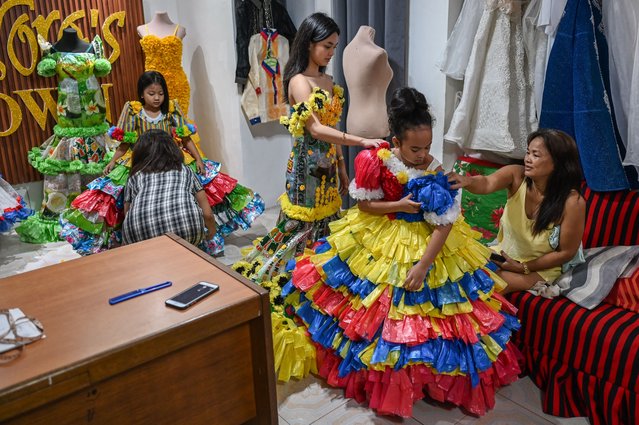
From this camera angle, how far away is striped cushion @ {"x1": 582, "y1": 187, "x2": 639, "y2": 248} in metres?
2.29

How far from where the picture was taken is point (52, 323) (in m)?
1.33

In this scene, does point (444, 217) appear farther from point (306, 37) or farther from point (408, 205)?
point (306, 37)

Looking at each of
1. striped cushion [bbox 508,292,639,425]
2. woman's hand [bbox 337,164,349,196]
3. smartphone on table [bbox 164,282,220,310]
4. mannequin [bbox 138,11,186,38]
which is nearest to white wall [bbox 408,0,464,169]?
woman's hand [bbox 337,164,349,196]

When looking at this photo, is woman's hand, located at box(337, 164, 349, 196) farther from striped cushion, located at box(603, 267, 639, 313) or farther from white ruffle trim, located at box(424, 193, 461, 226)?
striped cushion, located at box(603, 267, 639, 313)

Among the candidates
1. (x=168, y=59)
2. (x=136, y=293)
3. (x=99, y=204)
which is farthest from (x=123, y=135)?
(x=136, y=293)

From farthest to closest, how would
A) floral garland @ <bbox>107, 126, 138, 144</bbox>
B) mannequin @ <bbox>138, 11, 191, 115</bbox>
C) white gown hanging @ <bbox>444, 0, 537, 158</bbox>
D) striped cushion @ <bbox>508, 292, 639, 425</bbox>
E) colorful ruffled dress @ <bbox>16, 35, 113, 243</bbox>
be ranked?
mannequin @ <bbox>138, 11, 191, 115</bbox> < colorful ruffled dress @ <bbox>16, 35, 113, 243</bbox> < floral garland @ <bbox>107, 126, 138, 144</bbox> < white gown hanging @ <bbox>444, 0, 537, 158</bbox> < striped cushion @ <bbox>508, 292, 639, 425</bbox>

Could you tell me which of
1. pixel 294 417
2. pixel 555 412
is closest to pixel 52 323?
pixel 294 417

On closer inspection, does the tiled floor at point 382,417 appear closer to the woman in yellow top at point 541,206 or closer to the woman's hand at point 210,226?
the woman in yellow top at point 541,206

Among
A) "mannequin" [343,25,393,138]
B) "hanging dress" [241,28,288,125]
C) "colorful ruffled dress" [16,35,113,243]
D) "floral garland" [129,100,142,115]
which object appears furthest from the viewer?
"hanging dress" [241,28,288,125]

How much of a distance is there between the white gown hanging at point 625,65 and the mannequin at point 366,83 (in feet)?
3.87

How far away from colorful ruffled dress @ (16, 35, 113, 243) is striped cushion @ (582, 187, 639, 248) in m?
3.17

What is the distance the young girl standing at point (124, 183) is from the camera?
321cm

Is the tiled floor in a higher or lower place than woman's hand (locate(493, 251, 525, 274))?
lower

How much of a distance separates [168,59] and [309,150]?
6.38 feet
